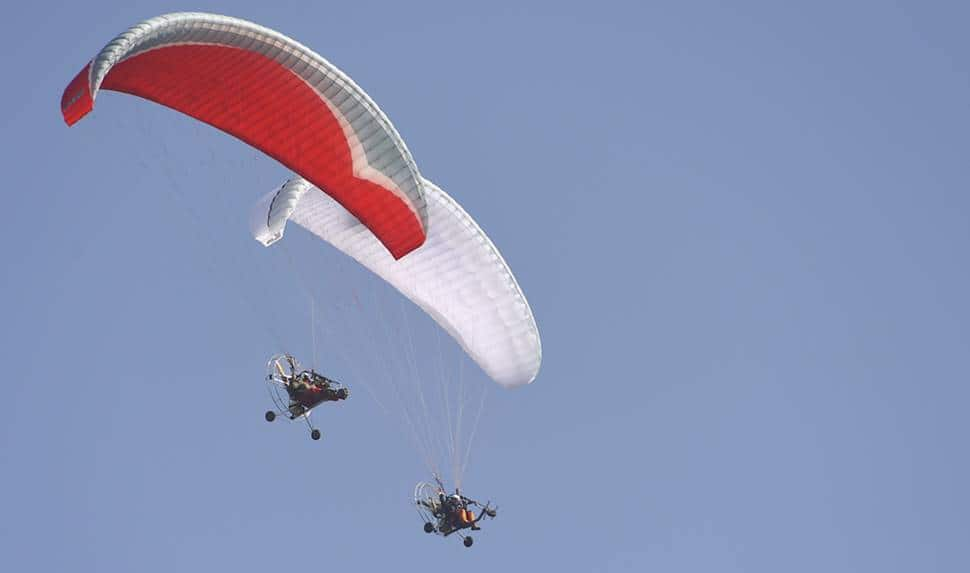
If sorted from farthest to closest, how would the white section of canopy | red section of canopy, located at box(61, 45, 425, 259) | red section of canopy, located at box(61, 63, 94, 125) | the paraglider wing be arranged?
the white section of canopy < red section of canopy, located at box(61, 45, 425, 259) < the paraglider wing < red section of canopy, located at box(61, 63, 94, 125)

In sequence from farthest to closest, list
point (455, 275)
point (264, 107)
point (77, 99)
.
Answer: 1. point (455, 275)
2. point (264, 107)
3. point (77, 99)

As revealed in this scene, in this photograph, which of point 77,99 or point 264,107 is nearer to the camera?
point 77,99

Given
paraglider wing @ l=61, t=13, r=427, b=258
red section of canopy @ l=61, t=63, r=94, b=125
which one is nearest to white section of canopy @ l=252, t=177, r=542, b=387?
paraglider wing @ l=61, t=13, r=427, b=258

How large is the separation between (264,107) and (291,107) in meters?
0.43

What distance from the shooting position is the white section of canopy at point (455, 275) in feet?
126

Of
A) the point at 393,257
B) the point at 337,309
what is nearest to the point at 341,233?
the point at 393,257

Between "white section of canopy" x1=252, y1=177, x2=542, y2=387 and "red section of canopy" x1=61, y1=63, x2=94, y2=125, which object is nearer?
"red section of canopy" x1=61, y1=63, x2=94, y2=125

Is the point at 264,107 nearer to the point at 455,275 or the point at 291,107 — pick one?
the point at 291,107

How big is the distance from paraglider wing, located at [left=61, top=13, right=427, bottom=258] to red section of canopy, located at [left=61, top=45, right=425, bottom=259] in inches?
0.6

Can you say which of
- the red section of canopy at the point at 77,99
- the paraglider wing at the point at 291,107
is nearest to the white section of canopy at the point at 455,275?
the paraglider wing at the point at 291,107

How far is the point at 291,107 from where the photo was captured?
3559 centimetres

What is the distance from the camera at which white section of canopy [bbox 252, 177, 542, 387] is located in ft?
126

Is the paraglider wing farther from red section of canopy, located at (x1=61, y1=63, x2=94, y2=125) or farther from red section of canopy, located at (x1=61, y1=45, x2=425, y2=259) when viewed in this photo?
red section of canopy, located at (x1=61, y1=63, x2=94, y2=125)

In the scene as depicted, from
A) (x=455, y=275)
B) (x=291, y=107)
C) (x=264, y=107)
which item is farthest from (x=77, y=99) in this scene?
(x=455, y=275)
